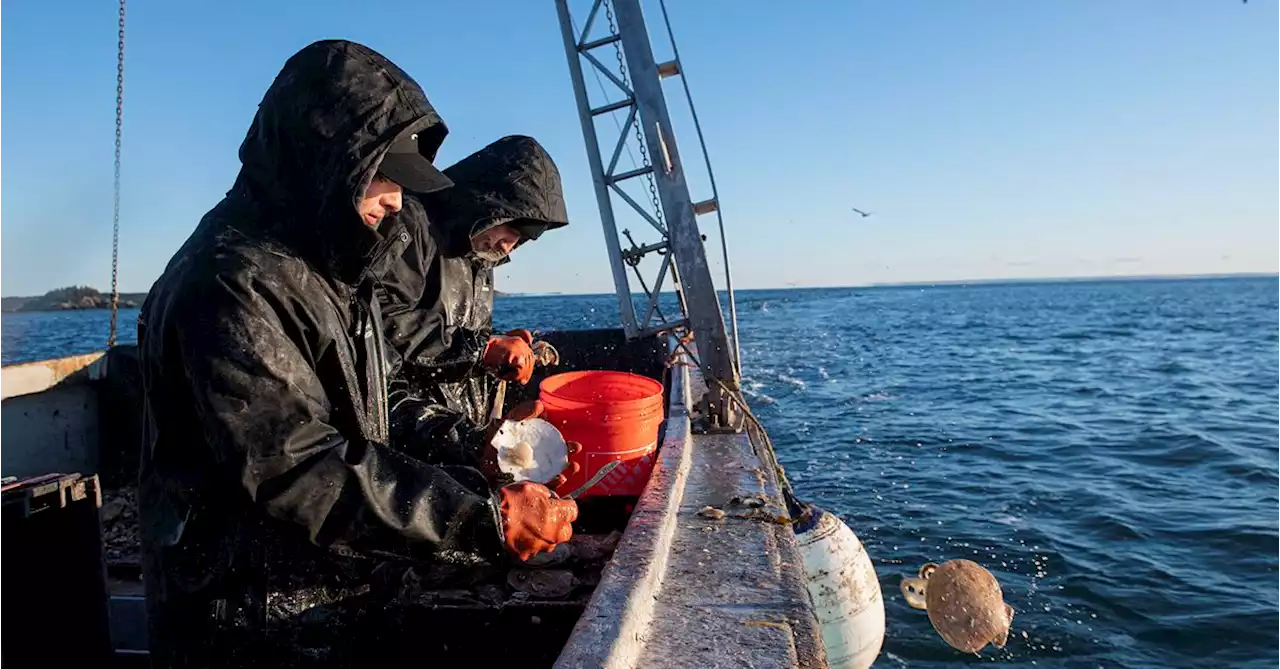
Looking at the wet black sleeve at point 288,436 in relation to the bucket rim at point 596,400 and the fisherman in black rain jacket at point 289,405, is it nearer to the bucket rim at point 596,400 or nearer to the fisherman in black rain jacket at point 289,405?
the fisherman in black rain jacket at point 289,405

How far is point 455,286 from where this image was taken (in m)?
4.27

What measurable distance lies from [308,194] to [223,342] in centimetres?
47

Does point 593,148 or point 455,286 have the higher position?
point 593,148

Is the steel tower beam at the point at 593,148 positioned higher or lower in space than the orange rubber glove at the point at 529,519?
higher

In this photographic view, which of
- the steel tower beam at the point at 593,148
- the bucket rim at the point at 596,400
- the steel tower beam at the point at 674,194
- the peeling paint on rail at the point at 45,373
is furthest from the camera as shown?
the steel tower beam at the point at 593,148

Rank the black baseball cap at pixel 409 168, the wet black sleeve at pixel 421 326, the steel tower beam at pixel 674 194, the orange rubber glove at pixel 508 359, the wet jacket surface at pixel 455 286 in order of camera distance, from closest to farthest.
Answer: the black baseball cap at pixel 409 168, the wet jacket surface at pixel 455 286, the wet black sleeve at pixel 421 326, the orange rubber glove at pixel 508 359, the steel tower beam at pixel 674 194

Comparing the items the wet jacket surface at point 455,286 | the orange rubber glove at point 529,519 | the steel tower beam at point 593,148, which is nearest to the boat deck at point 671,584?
the orange rubber glove at point 529,519

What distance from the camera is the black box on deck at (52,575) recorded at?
2609 millimetres

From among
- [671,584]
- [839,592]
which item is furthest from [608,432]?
[839,592]

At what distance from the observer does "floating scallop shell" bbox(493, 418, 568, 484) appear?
3068mm

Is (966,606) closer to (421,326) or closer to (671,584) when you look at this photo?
(671,584)

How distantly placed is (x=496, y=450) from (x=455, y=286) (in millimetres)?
1496

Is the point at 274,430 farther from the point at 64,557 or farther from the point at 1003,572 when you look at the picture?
the point at 1003,572

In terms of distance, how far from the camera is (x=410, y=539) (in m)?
1.90
